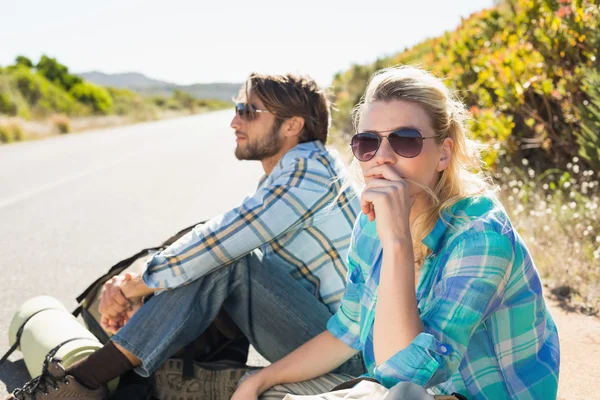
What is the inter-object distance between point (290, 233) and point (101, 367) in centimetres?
93

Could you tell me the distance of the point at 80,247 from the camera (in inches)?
249

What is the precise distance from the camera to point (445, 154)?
2152 mm

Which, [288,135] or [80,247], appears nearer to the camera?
[288,135]

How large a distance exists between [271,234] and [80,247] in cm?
384

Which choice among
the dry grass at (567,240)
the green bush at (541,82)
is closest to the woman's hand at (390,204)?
the dry grass at (567,240)

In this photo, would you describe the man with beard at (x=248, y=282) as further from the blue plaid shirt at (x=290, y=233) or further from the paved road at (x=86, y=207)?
the paved road at (x=86, y=207)

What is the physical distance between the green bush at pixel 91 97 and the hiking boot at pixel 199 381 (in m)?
42.3

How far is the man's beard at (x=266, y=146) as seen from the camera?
3426mm

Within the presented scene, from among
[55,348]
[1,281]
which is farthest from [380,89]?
[1,281]

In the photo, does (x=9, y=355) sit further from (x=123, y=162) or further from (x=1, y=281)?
(x=123, y=162)

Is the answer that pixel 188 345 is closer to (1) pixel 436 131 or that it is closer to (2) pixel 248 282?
(2) pixel 248 282

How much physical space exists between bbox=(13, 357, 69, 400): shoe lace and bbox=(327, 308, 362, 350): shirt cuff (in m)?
1.08

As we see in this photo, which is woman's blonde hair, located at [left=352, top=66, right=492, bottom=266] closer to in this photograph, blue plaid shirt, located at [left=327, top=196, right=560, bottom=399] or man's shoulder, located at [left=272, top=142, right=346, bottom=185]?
blue plaid shirt, located at [left=327, top=196, right=560, bottom=399]

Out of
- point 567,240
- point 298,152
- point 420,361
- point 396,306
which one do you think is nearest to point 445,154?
point 396,306
